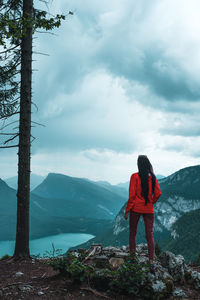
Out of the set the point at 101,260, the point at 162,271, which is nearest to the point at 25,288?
the point at 101,260

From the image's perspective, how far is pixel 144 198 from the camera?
19.0 ft

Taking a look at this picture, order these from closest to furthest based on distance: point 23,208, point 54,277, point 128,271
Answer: point 128,271, point 54,277, point 23,208

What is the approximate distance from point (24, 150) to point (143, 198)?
167 inches

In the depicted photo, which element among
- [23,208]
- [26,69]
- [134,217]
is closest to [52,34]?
[26,69]

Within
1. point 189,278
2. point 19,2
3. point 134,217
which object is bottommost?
point 189,278

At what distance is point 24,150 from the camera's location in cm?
784

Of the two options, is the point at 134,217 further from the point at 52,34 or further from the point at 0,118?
the point at 52,34

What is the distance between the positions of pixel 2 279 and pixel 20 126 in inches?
177

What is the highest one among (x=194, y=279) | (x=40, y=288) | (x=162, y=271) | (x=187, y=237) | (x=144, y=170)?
(x=144, y=170)

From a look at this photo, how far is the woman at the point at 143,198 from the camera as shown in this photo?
228 inches

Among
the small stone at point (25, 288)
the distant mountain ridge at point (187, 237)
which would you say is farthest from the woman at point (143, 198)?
the distant mountain ridge at point (187, 237)

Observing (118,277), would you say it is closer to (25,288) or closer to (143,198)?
(143,198)

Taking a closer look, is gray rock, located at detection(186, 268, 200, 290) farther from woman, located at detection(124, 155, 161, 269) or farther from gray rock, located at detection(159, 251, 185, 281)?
woman, located at detection(124, 155, 161, 269)

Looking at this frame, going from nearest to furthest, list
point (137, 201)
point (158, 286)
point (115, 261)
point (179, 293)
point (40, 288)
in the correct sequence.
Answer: point (158, 286) < point (40, 288) < point (179, 293) < point (137, 201) < point (115, 261)
